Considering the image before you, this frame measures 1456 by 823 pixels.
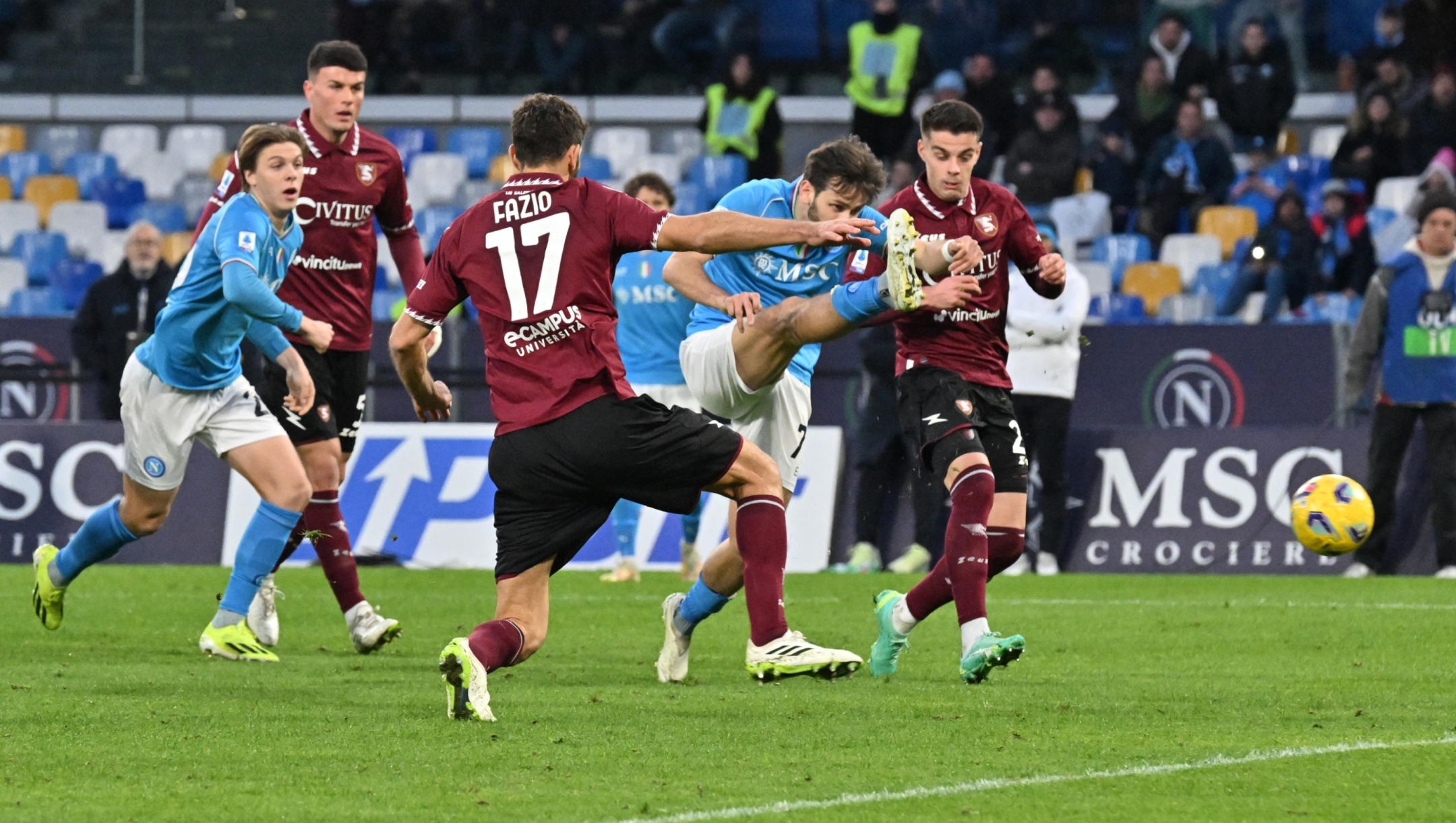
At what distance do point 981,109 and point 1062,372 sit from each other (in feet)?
20.0

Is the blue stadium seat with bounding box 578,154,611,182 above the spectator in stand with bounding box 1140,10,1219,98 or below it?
below

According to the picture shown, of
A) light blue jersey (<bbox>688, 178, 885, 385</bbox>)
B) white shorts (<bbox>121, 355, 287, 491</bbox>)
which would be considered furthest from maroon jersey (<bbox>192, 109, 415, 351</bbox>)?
light blue jersey (<bbox>688, 178, 885, 385</bbox>)

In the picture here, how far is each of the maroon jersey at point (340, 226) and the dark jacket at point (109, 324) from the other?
226 inches

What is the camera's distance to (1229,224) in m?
17.5

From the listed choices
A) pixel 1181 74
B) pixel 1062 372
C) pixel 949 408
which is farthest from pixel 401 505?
pixel 1181 74

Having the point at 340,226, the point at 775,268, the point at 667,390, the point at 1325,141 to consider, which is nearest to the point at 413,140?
the point at 1325,141

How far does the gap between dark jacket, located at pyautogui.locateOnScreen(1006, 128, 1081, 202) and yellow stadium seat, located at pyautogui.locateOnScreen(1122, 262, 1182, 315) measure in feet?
3.35

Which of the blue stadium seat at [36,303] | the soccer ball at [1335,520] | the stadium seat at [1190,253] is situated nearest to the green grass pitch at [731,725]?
the soccer ball at [1335,520]

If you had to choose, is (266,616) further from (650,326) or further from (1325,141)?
(1325,141)

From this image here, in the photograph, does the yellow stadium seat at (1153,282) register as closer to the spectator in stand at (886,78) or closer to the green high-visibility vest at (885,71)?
the spectator in stand at (886,78)

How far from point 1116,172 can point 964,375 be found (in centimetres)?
1095

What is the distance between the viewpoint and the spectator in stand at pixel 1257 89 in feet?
59.2

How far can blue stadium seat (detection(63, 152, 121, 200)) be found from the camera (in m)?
20.7

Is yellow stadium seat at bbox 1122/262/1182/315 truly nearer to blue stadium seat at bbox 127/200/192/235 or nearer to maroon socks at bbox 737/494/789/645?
blue stadium seat at bbox 127/200/192/235
